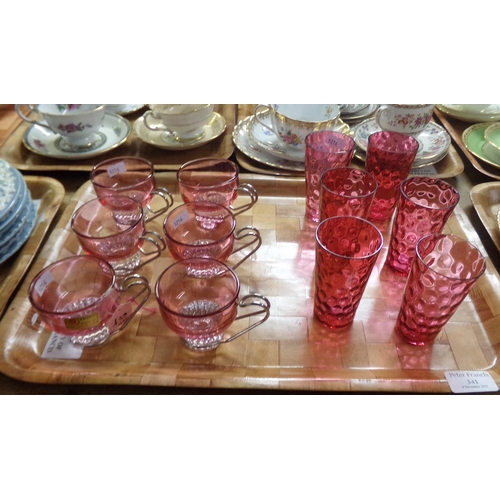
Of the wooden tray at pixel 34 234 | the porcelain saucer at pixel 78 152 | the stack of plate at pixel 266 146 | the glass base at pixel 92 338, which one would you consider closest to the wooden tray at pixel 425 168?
the stack of plate at pixel 266 146

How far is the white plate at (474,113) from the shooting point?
121cm

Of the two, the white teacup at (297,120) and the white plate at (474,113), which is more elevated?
the white teacup at (297,120)

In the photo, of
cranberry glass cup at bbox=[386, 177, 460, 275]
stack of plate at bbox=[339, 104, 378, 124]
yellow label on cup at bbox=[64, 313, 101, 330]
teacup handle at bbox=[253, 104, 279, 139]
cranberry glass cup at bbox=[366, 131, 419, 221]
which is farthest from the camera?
stack of plate at bbox=[339, 104, 378, 124]

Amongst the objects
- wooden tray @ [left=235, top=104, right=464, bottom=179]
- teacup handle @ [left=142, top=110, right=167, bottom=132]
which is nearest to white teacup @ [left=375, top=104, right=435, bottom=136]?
wooden tray @ [left=235, top=104, right=464, bottom=179]

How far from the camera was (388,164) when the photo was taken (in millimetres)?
853

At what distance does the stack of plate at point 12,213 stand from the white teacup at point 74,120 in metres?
0.26

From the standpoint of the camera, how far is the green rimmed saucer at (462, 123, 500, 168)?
1.07 m

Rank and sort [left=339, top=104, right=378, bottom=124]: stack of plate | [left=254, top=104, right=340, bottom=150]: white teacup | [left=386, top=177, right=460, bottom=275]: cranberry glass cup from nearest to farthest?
[left=386, top=177, right=460, bottom=275]: cranberry glass cup, [left=254, top=104, right=340, bottom=150]: white teacup, [left=339, top=104, right=378, bottom=124]: stack of plate

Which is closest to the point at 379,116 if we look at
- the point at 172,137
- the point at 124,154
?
→ the point at 172,137

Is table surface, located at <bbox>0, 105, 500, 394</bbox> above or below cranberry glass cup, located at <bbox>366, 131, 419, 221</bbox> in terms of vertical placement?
below

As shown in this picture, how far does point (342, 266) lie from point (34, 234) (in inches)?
24.2

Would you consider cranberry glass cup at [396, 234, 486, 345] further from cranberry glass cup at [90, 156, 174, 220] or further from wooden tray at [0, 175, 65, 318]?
wooden tray at [0, 175, 65, 318]

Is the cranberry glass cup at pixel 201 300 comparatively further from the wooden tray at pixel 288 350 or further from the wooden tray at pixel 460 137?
the wooden tray at pixel 460 137

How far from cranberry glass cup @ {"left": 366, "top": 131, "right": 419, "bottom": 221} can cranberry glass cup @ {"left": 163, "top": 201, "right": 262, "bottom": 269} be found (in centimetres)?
29
